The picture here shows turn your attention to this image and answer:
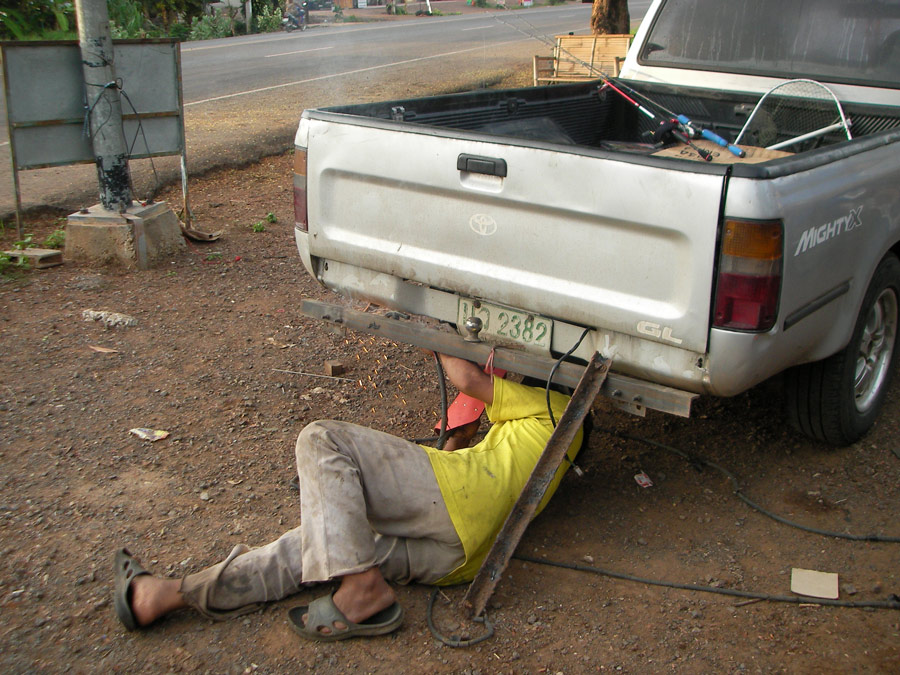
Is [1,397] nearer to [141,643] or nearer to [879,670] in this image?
[141,643]

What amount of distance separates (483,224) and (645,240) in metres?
0.65

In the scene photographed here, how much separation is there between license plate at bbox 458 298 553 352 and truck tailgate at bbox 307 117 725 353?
71 mm

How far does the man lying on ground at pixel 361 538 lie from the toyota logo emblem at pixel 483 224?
795 mm

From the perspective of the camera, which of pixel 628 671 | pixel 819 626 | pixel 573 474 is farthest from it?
pixel 573 474

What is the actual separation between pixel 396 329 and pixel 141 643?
153 cm

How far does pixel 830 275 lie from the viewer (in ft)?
10.5

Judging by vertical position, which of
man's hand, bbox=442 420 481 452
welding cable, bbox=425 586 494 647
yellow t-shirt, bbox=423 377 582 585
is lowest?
welding cable, bbox=425 586 494 647

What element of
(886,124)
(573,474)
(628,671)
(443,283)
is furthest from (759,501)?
(886,124)

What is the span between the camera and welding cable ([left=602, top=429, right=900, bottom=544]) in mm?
3402

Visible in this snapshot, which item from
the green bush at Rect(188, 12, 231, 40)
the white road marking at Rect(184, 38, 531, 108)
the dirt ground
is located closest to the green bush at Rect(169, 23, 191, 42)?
the green bush at Rect(188, 12, 231, 40)

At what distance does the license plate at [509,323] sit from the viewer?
3387 mm

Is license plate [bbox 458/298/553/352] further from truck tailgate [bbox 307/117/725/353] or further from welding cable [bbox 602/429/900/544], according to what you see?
welding cable [bbox 602/429/900/544]

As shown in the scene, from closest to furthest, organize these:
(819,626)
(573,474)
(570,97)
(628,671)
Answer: (628,671), (819,626), (573,474), (570,97)

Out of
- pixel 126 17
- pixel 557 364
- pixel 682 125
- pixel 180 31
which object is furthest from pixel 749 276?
pixel 180 31
